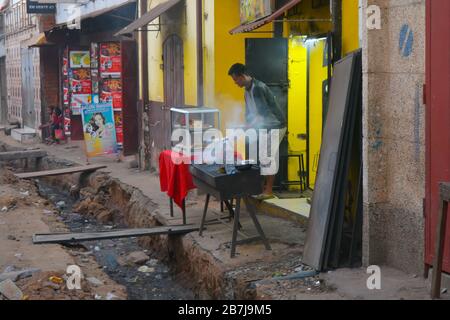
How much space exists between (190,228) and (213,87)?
9.22 feet

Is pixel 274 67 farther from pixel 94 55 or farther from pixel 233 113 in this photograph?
pixel 94 55

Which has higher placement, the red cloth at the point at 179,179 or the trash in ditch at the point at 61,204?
the red cloth at the point at 179,179

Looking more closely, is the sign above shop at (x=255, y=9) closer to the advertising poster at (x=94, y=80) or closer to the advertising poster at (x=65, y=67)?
the advertising poster at (x=94, y=80)

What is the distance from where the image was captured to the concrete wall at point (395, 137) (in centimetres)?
679

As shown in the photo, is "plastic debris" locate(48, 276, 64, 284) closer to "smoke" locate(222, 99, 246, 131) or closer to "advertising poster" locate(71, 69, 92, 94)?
"smoke" locate(222, 99, 246, 131)

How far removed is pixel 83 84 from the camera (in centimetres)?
2389

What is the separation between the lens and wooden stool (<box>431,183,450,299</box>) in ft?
18.7

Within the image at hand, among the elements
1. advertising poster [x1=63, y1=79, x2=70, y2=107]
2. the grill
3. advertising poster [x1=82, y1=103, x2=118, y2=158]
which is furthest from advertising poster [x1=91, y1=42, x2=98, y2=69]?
the grill

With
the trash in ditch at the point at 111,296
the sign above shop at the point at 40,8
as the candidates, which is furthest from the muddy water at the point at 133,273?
the sign above shop at the point at 40,8

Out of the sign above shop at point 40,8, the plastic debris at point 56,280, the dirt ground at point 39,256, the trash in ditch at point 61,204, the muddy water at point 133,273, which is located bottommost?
the muddy water at point 133,273

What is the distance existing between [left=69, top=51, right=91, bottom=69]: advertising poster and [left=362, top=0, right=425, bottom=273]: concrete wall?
17793 mm

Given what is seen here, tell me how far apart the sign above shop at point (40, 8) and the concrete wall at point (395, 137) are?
65.8 feet

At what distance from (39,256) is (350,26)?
4.88m

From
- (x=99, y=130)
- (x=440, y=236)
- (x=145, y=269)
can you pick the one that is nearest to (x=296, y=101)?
(x=145, y=269)
